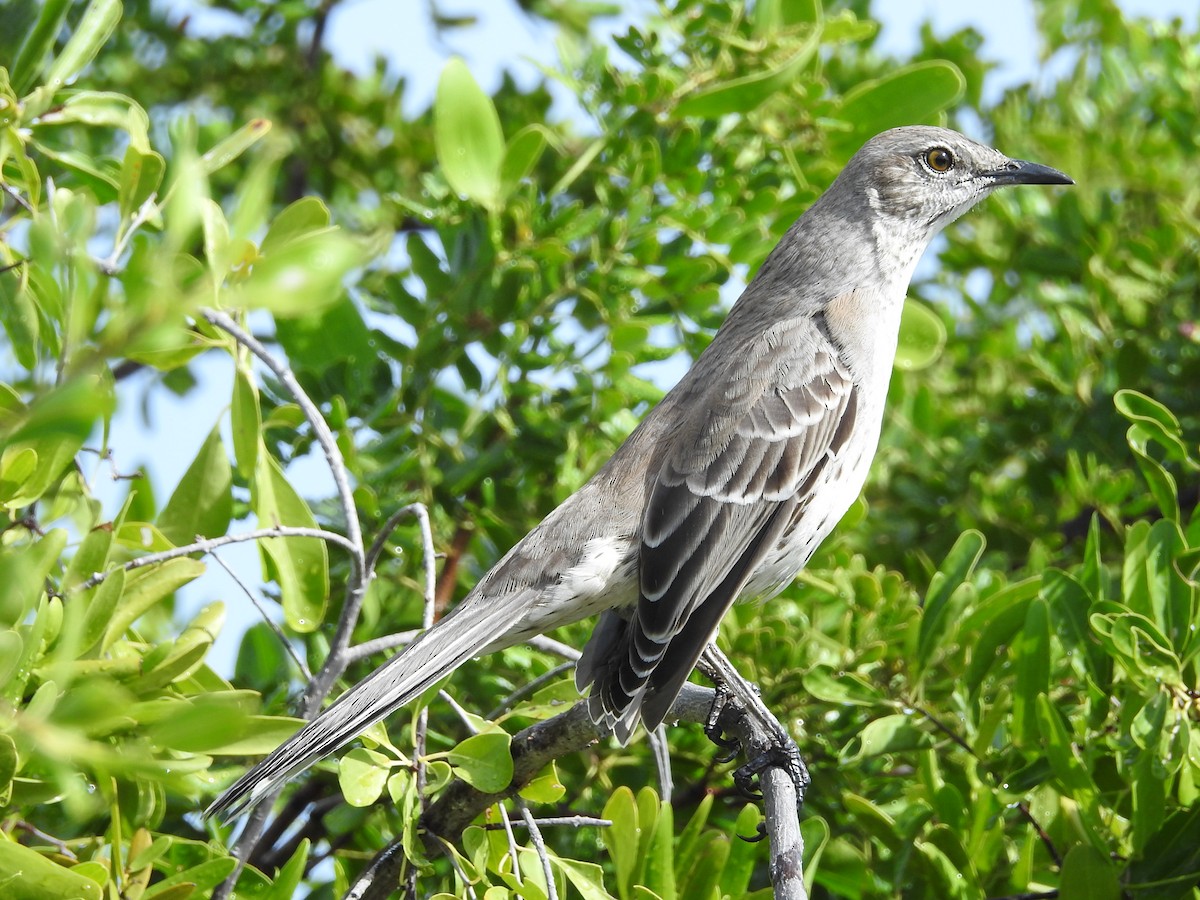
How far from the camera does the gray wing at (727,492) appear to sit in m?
3.47

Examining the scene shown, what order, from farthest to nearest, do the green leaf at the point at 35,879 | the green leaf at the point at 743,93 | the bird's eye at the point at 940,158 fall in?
the bird's eye at the point at 940,158, the green leaf at the point at 743,93, the green leaf at the point at 35,879

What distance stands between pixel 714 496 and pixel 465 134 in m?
1.45

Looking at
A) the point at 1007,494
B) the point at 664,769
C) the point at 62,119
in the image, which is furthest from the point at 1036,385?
the point at 62,119

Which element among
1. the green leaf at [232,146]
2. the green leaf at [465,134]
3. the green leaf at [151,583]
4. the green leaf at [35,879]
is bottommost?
the green leaf at [35,879]

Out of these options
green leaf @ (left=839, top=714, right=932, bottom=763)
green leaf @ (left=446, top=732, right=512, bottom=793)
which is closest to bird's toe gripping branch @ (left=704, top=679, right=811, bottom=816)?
green leaf @ (left=839, top=714, right=932, bottom=763)

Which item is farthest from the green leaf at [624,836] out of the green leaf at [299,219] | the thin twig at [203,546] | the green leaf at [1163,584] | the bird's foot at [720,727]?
the green leaf at [299,219]

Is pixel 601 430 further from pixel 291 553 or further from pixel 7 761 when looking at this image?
pixel 7 761

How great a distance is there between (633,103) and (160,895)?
9.34 ft

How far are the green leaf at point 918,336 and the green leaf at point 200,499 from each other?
230 centimetres

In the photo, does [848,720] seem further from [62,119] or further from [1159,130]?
[1159,130]

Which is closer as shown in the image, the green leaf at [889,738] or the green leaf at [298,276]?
the green leaf at [298,276]

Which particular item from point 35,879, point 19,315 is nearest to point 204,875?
point 35,879

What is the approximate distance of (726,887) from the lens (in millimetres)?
3018

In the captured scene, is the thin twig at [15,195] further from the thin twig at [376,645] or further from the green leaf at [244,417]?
the thin twig at [376,645]
